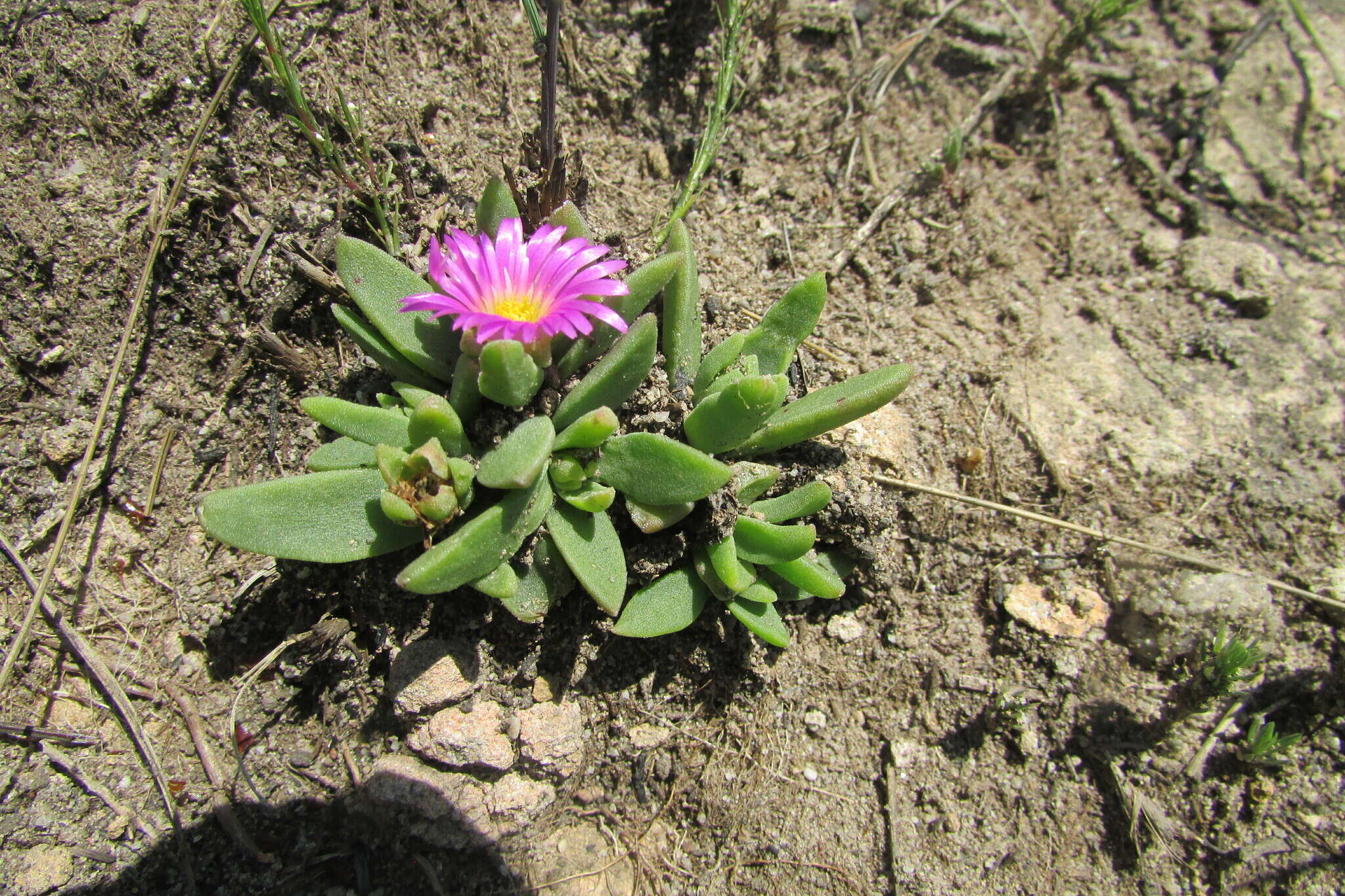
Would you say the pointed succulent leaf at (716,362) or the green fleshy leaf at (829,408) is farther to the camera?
the pointed succulent leaf at (716,362)

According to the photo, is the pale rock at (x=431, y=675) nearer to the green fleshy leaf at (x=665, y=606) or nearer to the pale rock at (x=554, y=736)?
the pale rock at (x=554, y=736)

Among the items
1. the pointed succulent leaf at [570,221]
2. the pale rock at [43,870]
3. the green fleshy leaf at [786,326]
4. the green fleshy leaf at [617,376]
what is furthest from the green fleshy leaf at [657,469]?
the pale rock at [43,870]

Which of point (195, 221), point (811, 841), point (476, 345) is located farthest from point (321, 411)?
point (811, 841)

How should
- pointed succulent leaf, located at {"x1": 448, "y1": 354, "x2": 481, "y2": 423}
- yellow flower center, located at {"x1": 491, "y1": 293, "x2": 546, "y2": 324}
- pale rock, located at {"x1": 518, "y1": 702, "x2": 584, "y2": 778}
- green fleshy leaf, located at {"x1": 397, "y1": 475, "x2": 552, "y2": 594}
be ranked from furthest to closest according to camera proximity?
pale rock, located at {"x1": 518, "y1": 702, "x2": 584, "y2": 778} < yellow flower center, located at {"x1": 491, "y1": 293, "x2": 546, "y2": 324} < pointed succulent leaf, located at {"x1": 448, "y1": 354, "x2": 481, "y2": 423} < green fleshy leaf, located at {"x1": 397, "y1": 475, "x2": 552, "y2": 594}

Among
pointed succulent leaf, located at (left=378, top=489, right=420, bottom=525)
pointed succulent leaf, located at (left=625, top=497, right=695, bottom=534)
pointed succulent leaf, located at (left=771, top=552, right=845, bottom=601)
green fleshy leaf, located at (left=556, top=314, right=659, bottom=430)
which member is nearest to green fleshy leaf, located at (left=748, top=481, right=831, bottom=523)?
pointed succulent leaf, located at (left=771, top=552, right=845, bottom=601)

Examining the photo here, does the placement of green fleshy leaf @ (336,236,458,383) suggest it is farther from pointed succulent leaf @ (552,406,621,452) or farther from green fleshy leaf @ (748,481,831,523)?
green fleshy leaf @ (748,481,831,523)

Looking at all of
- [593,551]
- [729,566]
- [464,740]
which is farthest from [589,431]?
[464,740]
